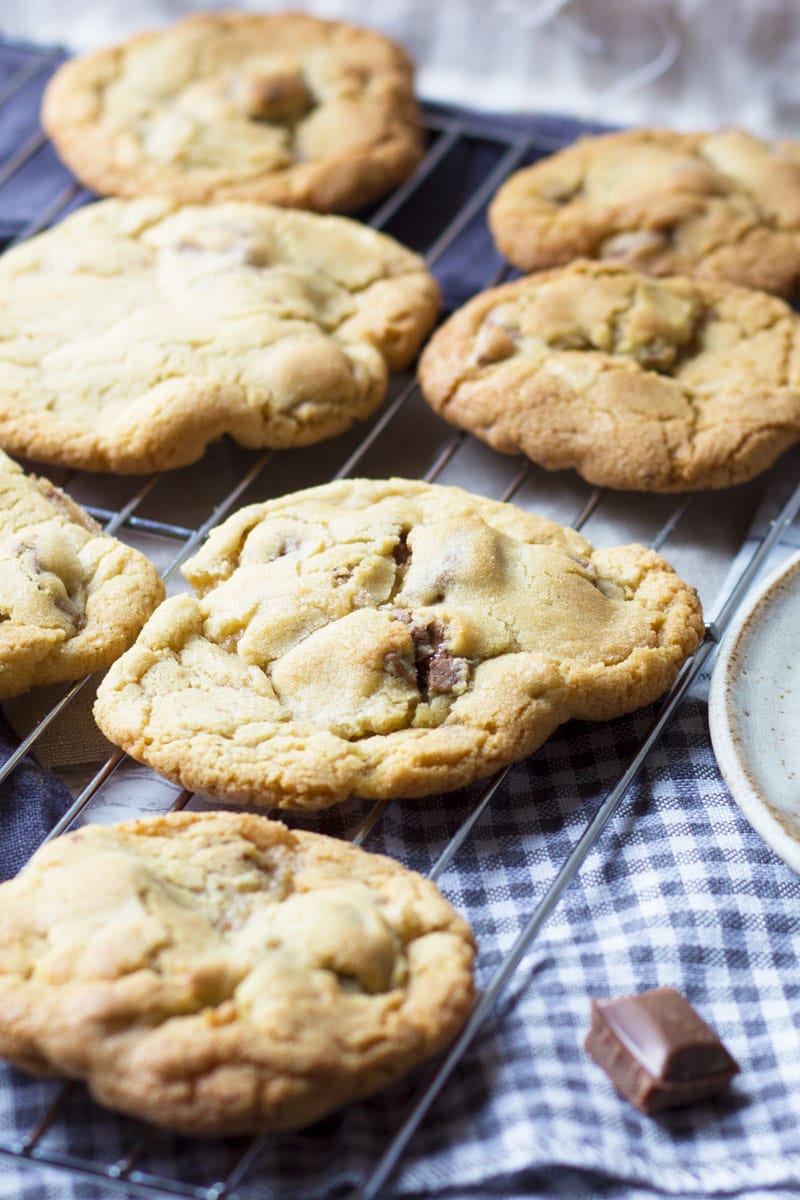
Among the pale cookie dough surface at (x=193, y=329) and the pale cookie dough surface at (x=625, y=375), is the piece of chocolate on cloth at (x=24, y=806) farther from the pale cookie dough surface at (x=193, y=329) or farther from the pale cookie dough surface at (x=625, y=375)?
the pale cookie dough surface at (x=625, y=375)

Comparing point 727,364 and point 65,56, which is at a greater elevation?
point 65,56

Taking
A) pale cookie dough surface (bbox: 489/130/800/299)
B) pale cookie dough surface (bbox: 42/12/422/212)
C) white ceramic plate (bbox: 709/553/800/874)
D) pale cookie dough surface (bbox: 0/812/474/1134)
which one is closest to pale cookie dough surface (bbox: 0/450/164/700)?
pale cookie dough surface (bbox: 0/812/474/1134)

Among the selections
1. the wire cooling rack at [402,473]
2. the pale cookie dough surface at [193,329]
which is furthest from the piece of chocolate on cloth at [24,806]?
the pale cookie dough surface at [193,329]

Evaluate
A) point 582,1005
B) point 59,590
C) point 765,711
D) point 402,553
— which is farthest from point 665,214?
point 582,1005

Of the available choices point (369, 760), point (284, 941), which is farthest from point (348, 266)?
point (284, 941)

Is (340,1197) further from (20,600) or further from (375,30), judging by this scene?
(375,30)

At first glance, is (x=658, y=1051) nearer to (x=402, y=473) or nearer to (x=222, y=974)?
(x=222, y=974)
